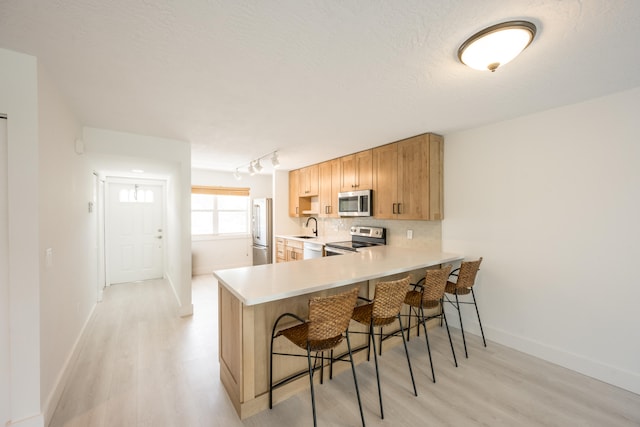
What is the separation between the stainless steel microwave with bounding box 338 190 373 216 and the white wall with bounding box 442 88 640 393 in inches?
49.2

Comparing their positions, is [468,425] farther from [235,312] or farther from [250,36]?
[250,36]

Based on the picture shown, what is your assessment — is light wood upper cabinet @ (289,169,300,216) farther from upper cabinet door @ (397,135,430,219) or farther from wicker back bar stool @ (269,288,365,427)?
wicker back bar stool @ (269,288,365,427)

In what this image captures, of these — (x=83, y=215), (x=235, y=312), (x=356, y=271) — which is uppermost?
(x=83, y=215)

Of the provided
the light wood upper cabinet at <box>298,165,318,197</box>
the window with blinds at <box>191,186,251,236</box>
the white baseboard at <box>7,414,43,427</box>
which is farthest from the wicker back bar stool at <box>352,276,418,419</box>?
the window with blinds at <box>191,186,251,236</box>

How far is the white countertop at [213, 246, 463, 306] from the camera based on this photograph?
1671mm

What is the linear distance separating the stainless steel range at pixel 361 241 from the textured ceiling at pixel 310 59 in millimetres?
1795

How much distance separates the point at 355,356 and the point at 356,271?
0.86 metres

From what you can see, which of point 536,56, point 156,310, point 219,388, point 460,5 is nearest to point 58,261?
point 219,388

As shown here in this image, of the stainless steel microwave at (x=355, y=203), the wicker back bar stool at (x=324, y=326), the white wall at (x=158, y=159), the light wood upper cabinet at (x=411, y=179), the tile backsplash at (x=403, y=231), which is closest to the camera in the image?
the wicker back bar stool at (x=324, y=326)

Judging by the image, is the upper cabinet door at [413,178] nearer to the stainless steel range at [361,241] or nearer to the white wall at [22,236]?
the stainless steel range at [361,241]

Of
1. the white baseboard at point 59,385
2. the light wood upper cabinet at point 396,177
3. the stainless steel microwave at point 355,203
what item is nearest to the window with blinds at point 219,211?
the light wood upper cabinet at point 396,177

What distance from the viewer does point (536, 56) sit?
5.29ft

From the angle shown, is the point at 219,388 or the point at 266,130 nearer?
the point at 219,388

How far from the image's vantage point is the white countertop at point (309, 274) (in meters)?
1.67
